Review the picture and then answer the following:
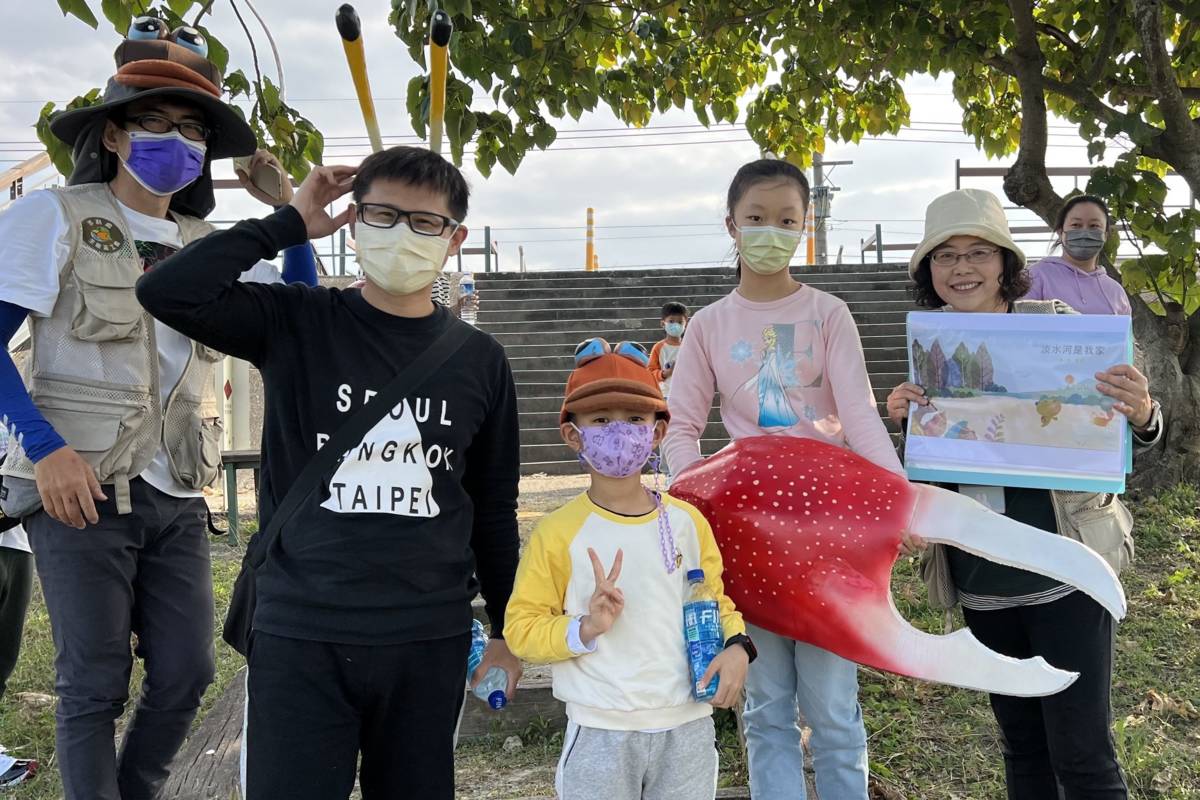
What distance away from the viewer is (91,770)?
6.18 feet

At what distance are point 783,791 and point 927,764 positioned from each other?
1259 millimetres

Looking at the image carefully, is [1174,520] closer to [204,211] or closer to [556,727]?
[556,727]

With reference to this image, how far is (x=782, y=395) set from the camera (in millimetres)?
2164

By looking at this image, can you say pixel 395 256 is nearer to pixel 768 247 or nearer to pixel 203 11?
pixel 768 247

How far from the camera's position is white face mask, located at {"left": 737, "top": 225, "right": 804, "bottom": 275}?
216 centimetres

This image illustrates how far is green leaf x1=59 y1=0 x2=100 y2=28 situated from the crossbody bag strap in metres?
1.64

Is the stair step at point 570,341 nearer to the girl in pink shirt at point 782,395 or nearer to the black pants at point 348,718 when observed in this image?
the girl in pink shirt at point 782,395

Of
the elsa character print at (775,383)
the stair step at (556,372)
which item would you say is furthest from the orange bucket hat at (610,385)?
the stair step at (556,372)

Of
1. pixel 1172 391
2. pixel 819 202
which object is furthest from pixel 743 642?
pixel 819 202

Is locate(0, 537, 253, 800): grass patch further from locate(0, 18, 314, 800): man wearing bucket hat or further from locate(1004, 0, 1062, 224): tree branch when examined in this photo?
locate(1004, 0, 1062, 224): tree branch

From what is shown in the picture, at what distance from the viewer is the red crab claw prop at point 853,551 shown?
1735mm

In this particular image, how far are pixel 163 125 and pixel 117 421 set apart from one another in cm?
70

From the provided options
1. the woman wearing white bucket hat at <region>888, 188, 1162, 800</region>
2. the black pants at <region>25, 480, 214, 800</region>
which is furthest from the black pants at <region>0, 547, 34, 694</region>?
the woman wearing white bucket hat at <region>888, 188, 1162, 800</region>

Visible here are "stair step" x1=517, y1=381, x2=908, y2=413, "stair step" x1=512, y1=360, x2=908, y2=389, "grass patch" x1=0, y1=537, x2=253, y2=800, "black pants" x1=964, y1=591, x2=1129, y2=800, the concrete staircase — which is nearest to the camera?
"black pants" x1=964, y1=591, x2=1129, y2=800
